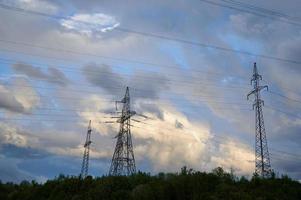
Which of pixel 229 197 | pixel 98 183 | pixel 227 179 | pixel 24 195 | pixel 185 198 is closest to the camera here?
pixel 229 197

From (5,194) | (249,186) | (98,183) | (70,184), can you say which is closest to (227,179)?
(249,186)

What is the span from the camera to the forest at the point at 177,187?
4722 centimetres

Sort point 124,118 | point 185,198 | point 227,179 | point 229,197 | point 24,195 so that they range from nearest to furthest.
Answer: point 229,197 < point 185,198 < point 227,179 < point 24,195 < point 124,118

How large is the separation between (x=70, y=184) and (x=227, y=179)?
60.7ft

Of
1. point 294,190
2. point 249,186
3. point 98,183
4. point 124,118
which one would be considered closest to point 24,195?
point 98,183

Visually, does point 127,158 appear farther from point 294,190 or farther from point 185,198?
point 294,190

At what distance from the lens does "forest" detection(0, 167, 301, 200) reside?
4722 cm

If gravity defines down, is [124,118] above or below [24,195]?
above

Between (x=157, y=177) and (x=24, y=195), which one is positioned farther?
(x=24, y=195)

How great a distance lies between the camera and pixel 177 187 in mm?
49438

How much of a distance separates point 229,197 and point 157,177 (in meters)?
13.0

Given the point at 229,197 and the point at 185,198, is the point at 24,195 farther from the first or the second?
the point at 229,197

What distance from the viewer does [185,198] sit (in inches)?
1903

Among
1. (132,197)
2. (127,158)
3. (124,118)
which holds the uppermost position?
(124,118)
